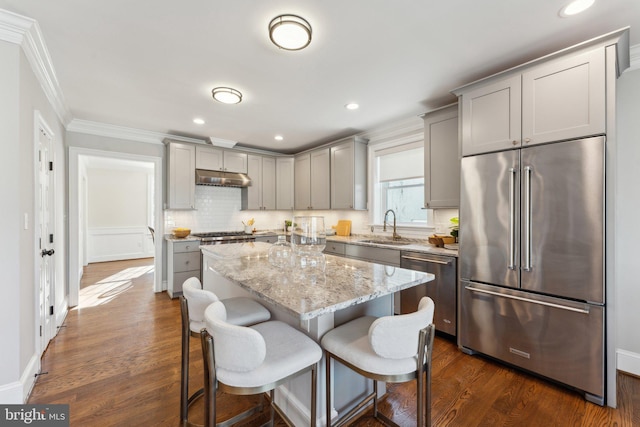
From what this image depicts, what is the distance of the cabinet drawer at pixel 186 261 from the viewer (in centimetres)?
416

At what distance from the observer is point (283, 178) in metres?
5.57

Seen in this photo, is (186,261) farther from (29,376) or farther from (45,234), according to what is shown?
(29,376)

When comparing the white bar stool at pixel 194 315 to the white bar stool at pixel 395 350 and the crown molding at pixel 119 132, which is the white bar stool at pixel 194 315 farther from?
the crown molding at pixel 119 132

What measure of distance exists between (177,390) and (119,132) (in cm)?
381

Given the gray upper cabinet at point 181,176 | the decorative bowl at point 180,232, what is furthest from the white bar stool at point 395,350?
the gray upper cabinet at point 181,176

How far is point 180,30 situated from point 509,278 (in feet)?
10.3

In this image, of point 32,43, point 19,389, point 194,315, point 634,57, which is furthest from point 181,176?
point 634,57

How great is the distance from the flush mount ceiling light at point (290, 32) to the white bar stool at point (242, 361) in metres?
1.78

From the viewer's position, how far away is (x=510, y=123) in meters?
2.26

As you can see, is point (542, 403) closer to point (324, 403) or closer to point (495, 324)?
point (495, 324)

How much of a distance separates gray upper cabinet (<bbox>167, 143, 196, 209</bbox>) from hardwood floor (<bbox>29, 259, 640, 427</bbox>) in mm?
2061

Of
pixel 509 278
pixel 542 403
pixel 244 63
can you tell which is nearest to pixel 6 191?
pixel 244 63

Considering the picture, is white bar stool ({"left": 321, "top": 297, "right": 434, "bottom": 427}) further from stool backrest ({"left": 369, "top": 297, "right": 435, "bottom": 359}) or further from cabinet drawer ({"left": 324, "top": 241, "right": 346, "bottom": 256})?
cabinet drawer ({"left": 324, "top": 241, "right": 346, "bottom": 256})

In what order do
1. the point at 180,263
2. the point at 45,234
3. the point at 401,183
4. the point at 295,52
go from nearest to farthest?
the point at 295,52 → the point at 45,234 → the point at 401,183 → the point at 180,263
